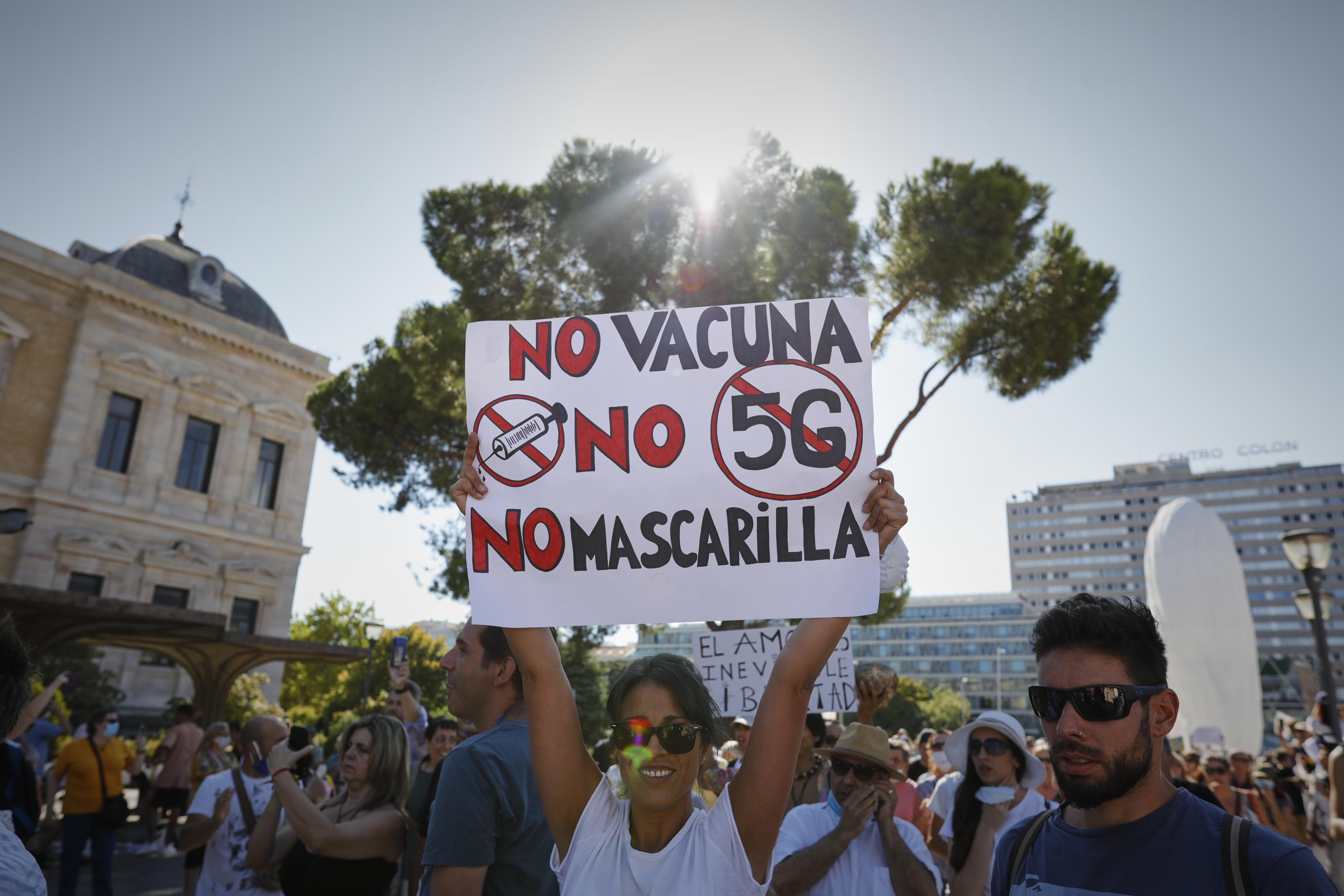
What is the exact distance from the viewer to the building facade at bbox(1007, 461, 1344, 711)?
11850 centimetres

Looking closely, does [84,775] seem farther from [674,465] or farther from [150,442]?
[150,442]

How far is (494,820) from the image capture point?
2.61 meters

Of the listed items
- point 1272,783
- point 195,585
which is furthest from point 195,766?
point 195,585

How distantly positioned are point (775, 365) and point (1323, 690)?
8681 millimetres

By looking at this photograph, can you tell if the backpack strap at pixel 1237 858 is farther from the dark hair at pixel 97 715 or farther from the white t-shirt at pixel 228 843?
the dark hair at pixel 97 715

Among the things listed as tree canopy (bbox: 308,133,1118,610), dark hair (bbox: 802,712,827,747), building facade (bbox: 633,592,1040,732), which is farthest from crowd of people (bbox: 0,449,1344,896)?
building facade (bbox: 633,592,1040,732)

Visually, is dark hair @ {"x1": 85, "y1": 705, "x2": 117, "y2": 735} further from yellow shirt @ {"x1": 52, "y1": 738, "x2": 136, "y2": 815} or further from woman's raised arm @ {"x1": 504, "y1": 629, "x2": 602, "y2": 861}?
woman's raised arm @ {"x1": 504, "y1": 629, "x2": 602, "y2": 861}

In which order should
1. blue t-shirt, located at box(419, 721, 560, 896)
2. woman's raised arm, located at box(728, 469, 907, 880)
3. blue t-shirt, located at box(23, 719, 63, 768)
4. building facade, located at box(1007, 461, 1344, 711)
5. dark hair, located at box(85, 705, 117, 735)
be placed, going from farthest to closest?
building facade, located at box(1007, 461, 1344, 711) < blue t-shirt, located at box(23, 719, 63, 768) < dark hair, located at box(85, 705, 117, 735) < blue t-shirt, located at box(419, 721, 560, 896) < woman's raised arm, located at box(728, 469, 907, 880)

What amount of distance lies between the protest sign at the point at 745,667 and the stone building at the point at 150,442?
79.2 ft

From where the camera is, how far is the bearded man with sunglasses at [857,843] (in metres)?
3.22

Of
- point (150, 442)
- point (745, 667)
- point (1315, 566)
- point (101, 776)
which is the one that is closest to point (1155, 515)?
point (150, 442)

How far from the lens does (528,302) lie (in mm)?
14438

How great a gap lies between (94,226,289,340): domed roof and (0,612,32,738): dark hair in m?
31.4

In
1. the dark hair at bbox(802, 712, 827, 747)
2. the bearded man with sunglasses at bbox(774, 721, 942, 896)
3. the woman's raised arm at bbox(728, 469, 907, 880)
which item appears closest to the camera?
the woman's raised arm at bbox(728, 469, 907, 880)
